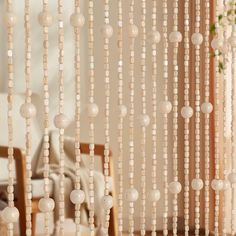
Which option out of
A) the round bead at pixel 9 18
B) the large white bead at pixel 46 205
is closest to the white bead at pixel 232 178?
the large white bead at pixel 46 205

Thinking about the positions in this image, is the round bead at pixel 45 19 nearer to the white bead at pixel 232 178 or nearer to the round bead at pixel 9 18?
the round bead at pixel 9 18

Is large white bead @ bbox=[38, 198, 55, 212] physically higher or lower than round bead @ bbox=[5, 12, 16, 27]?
lower

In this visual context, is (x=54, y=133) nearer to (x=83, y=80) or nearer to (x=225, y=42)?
(x=83, y=80)

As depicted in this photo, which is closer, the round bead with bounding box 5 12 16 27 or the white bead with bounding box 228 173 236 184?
the round bead with bounding box 5 12 16 27

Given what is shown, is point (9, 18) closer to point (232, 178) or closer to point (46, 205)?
point (46, 205)

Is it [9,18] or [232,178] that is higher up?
[9,18]

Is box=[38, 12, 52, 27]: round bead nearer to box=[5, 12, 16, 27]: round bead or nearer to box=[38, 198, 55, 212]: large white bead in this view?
box=[5, 12, 16, 27]: round bead

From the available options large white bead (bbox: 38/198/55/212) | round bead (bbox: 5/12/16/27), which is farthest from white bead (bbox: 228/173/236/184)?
round bead (bbox: 5/12/16/27)

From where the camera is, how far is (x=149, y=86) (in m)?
5.02

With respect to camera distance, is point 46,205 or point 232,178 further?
point 232,178

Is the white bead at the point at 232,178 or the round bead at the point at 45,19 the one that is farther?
the white bead at the point at 232,178

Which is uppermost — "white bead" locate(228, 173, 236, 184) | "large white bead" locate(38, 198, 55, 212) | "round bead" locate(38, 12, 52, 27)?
"round bead" locate(38, 12, 52, 27)

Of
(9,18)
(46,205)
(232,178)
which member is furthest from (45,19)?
(232,178)

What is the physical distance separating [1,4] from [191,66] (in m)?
1.44
